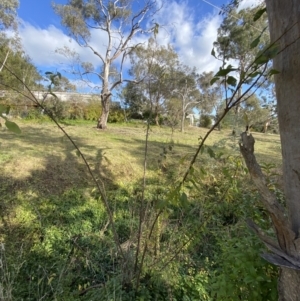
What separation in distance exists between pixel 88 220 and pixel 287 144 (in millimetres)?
2545

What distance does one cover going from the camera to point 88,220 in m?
2.69

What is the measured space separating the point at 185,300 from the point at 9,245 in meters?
1.84

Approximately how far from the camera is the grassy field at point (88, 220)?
169cm

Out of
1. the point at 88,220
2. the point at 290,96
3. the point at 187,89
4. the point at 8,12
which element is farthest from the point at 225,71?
the point at 187,89

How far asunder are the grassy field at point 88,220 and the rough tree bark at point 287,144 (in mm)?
281

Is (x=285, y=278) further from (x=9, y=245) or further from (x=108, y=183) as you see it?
(x=108, y=183)

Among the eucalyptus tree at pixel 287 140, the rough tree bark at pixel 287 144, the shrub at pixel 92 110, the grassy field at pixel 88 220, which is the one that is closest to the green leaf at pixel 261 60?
the eucalyptus tree at pixel 287 140

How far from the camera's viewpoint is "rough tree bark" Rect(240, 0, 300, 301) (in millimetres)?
610

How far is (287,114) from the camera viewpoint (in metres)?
0.65

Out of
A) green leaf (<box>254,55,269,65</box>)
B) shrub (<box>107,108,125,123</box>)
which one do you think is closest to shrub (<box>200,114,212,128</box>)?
shrub (<box>107,108,125,123</box>)

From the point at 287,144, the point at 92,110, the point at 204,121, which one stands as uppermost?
the point at 204,121

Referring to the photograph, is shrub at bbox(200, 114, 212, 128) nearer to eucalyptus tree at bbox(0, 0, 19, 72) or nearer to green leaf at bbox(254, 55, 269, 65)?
eucalyptus tree at bbox(0, 0, 19, 72)

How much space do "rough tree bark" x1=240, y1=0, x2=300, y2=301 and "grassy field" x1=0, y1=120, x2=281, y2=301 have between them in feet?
0.92

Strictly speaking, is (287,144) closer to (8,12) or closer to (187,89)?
(8,12)
